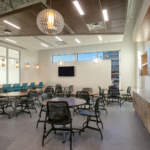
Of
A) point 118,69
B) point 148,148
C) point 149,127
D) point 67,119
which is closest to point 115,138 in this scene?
point 148,148

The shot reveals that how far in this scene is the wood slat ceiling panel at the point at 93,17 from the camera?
403 centimetres

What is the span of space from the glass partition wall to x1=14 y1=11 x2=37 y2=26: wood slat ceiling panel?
416cm

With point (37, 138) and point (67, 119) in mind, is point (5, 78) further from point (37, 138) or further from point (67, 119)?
point (67, 119)

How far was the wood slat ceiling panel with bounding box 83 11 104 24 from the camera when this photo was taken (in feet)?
13.2

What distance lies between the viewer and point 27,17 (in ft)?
14.0

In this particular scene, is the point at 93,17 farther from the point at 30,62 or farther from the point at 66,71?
the point at 30,62

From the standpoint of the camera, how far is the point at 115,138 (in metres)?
2.75

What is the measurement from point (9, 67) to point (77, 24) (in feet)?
19.1

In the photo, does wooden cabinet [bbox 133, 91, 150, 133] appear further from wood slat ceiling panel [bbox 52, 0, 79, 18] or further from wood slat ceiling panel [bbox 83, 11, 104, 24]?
wood slat ceiling panel [bbox 52, 0, 79, 18]

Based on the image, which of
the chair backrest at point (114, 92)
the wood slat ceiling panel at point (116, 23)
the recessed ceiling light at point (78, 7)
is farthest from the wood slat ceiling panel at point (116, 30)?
the chair backrest at point (114, 92)

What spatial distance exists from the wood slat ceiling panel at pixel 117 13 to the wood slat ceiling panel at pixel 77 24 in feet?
3.47

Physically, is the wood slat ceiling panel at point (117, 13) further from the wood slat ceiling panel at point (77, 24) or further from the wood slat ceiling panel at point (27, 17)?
the wood slat ceiling panel at point (27, 17)

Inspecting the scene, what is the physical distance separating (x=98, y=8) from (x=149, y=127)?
11.8ft

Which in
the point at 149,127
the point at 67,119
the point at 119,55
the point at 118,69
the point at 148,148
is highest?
the point at 119,55
